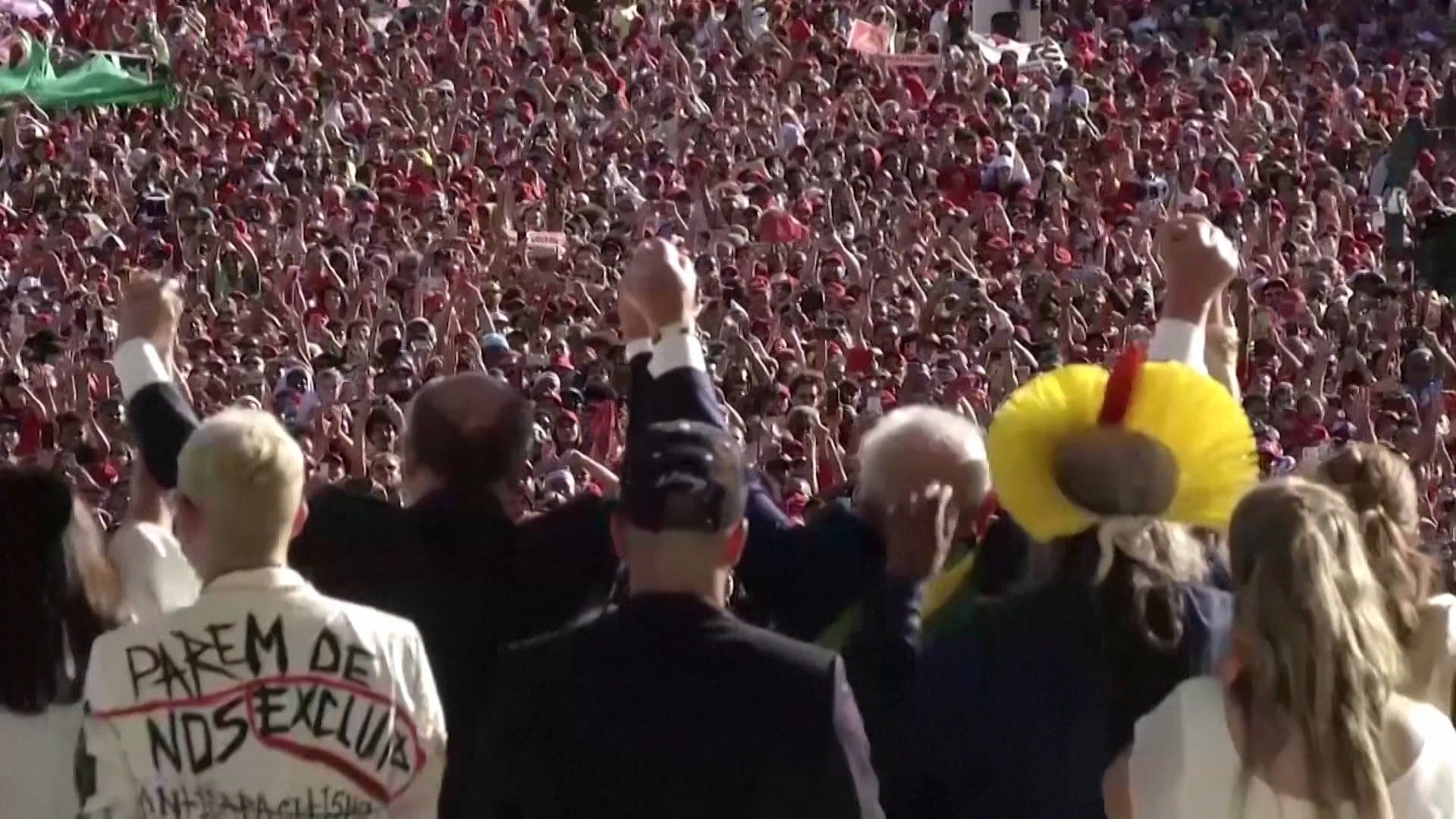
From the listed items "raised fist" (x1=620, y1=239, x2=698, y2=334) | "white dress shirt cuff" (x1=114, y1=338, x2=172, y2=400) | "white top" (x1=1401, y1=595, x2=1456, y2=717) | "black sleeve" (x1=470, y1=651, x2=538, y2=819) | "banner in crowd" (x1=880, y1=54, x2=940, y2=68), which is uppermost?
"raised fist" (x1=620, y1=239, x2=698, y2=334)

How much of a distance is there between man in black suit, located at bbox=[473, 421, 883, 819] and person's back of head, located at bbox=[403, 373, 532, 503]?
0.82 meters

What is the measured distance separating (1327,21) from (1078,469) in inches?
882

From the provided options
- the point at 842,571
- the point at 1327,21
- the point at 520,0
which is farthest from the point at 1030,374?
the point at 1327,21

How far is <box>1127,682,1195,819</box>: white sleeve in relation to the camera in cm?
351

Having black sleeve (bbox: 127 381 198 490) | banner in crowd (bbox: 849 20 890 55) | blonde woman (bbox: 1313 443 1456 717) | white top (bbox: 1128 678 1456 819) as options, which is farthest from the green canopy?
white top (bbox: 1128 678 1456 819)

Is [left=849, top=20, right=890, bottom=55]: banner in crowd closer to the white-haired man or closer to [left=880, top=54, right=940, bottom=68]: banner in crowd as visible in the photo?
[left=880, top=54, right=940, bottom=68]: banner in crowd

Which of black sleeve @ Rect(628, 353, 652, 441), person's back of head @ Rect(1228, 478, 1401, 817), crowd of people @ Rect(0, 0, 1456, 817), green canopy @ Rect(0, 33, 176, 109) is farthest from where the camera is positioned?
green canopy @ Rect(0, 33, 176, 109)

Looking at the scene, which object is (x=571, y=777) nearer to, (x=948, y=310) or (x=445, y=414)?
(x=445, y=414)

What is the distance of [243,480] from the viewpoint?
147 inches

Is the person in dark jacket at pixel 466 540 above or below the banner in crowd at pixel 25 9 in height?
above

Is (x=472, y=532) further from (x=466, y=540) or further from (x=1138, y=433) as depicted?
(x=1138, y=433)

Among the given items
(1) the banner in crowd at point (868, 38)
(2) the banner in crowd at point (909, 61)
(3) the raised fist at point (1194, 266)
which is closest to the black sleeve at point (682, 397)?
(3) the raised fist at point (1194, 266)

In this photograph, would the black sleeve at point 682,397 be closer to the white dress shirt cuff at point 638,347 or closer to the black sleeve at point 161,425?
the white dress shirt cuff at point 638,347

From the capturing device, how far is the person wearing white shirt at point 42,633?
4.02 meters
